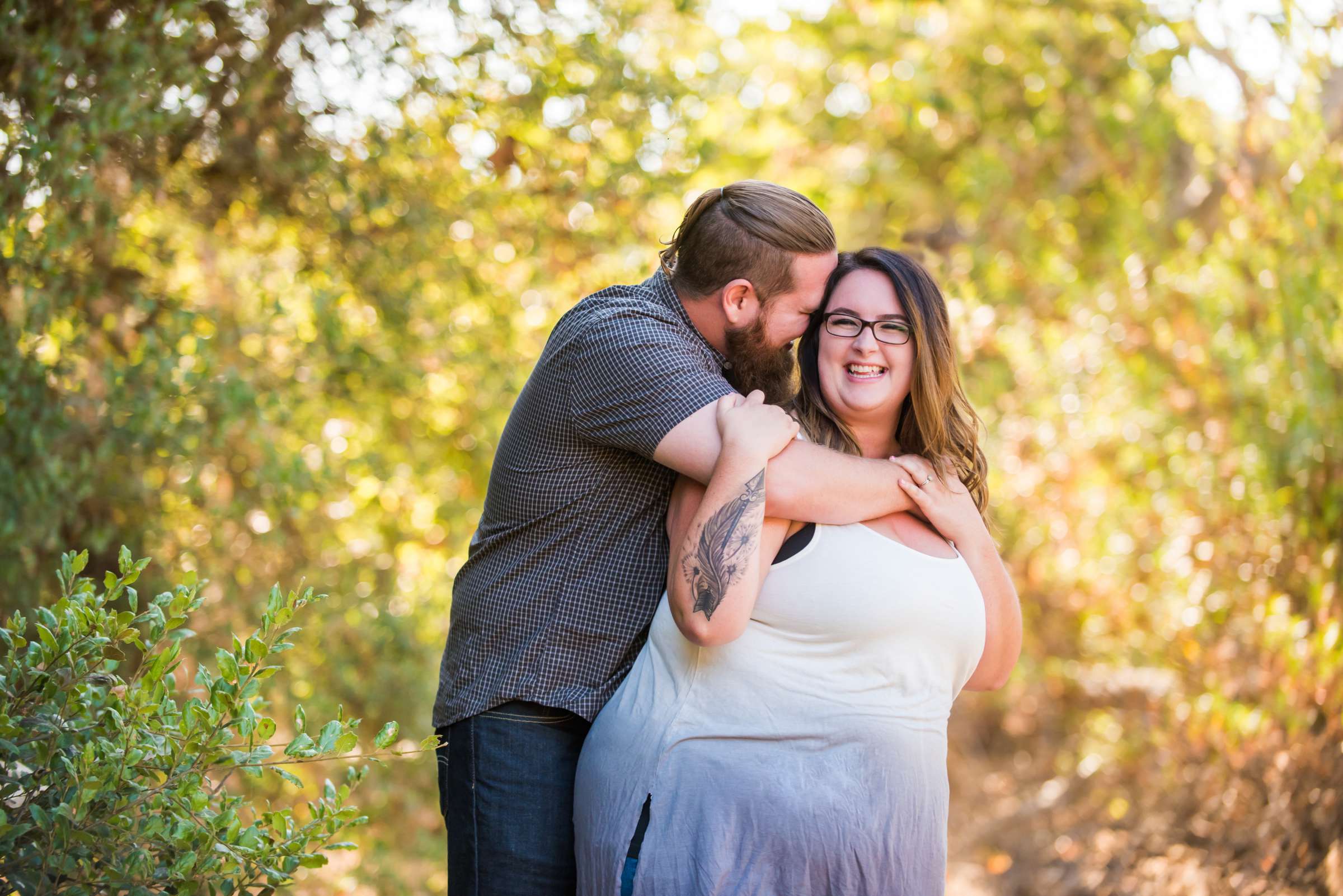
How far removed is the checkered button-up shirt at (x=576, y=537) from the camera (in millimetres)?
2268

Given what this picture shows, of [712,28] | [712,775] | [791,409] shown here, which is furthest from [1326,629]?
[712,28]

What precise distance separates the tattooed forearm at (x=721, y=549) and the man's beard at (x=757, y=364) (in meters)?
0.46

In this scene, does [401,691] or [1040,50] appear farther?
[1040,50]

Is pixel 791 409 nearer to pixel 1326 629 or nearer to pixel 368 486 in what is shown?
pixel 1326 629

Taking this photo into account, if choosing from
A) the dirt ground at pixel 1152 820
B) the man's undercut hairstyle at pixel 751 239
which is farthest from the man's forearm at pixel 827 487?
Result: the dirt ground at pixel 1152 820

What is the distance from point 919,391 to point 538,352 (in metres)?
3.29

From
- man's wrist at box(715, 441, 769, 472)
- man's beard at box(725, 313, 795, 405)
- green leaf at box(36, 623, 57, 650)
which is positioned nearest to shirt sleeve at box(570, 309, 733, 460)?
man's wrist at box(715, 441, 769, 472)

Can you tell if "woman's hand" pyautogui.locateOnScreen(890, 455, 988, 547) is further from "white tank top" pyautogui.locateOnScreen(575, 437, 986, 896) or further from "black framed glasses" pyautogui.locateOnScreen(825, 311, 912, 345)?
"black framed glasses" pyautogui.locateOnScreen(825, 311, 912, 345)

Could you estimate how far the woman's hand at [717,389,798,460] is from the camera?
2.08m

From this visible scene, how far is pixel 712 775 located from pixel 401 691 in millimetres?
3188

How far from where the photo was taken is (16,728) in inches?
66.8

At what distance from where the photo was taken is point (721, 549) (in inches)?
81.1

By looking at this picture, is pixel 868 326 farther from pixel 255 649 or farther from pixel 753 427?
pixel 255 649

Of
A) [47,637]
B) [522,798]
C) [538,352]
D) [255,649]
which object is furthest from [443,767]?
[538,352]
